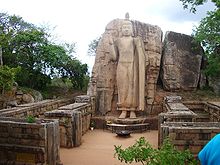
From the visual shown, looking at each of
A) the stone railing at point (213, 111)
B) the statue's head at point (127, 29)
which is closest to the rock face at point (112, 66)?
the statue's head at point (127, 29)

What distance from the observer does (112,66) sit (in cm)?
1300

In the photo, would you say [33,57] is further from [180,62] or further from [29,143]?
[29,143]

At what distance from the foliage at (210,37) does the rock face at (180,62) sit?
643mm

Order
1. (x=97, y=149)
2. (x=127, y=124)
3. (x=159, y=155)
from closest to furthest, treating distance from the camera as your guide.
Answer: (x=159, y=155), (x=97, y=149), (x=127, y=124)

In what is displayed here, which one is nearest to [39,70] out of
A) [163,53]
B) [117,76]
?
[117,76]

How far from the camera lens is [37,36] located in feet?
50.5

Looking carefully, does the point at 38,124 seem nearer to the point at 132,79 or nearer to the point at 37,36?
the point at 132,79

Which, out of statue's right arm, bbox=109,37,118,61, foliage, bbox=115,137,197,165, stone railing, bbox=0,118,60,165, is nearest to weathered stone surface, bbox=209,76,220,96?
statue's right arm, bbox=109,37,118,61

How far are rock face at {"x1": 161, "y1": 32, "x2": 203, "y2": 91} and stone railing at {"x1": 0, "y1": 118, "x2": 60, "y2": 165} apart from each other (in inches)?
331

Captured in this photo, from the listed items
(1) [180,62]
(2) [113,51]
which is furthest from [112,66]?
(1) [180,62]

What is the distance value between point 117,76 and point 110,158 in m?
5.30

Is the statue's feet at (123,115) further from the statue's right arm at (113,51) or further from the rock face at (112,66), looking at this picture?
the statue's right arm at (113,51)

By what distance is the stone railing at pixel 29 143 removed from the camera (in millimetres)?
6512

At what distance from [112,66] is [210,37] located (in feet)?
14.8
